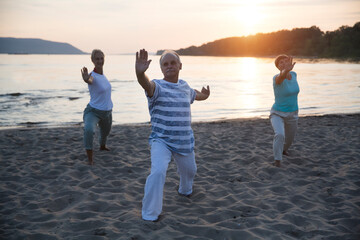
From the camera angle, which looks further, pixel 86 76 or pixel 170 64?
pixel 86 76

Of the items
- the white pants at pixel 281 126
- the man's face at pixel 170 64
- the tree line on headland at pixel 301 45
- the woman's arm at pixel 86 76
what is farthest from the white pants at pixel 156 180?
the tree line on headland at pixel 301 45

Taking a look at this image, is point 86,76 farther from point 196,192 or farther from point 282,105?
point 282,105

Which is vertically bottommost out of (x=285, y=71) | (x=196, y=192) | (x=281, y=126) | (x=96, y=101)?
(x=196, y=192)

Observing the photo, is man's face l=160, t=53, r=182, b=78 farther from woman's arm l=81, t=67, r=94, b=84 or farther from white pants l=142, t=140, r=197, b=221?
woman's arm l=81, t=67, r=94, b=84

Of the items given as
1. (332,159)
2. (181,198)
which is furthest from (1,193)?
(332,159)

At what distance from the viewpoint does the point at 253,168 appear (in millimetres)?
5844

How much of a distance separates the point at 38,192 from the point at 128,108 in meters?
12.2

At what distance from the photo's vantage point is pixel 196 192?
15.5 feet

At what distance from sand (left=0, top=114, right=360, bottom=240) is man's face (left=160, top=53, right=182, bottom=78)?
186 cm

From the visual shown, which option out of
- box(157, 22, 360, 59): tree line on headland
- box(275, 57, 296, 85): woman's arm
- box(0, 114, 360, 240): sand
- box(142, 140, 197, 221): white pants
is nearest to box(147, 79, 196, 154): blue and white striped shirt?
box(142, 140, 197, 221): white pants

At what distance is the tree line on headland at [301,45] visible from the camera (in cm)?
→ 10512

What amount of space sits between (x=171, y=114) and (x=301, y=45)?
14882 cm

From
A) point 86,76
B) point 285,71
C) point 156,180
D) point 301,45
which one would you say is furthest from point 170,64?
point 301,45

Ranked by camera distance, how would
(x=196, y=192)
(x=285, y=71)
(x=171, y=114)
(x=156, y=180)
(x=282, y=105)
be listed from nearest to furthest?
(x=156, y=180) < (x=171, y=114) < (x=196, y=192) < (x=285, y=71) < (x=282, y=105)
